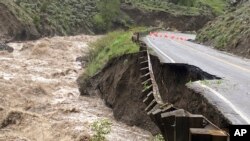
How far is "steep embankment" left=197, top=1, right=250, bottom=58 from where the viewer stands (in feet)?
86.9

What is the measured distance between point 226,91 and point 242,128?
7295mm

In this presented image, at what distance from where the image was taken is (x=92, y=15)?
8362cm

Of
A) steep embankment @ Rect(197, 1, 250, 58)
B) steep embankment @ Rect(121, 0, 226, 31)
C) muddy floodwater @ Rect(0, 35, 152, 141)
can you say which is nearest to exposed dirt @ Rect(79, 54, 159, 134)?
muddy floodwater @ Rect(0, 35, 152, 141)

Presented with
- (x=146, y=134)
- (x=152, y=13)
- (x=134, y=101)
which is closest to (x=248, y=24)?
(x=134, y=101)

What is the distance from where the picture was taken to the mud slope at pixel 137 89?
39.3 ft

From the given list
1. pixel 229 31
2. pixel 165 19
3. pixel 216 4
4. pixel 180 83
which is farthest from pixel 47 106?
pixel 216 4

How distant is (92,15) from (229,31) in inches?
2194

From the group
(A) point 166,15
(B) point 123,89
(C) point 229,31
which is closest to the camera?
(B) point 123,89

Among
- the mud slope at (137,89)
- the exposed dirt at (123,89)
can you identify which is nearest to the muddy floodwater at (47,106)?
the exposed dirt at (123,89)

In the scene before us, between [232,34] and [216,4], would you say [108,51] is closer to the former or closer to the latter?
[232,34]

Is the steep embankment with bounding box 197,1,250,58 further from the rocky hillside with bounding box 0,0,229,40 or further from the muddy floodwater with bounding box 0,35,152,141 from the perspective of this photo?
the rocky hillside with bounding box 0,0,229,40

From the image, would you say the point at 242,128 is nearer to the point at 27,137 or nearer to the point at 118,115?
the point at 27,137

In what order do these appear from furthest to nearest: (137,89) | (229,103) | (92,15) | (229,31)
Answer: (92,15), (229,31), (137,89), (229,103)

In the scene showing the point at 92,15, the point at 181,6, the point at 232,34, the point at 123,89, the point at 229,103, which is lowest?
the point at 92,15
